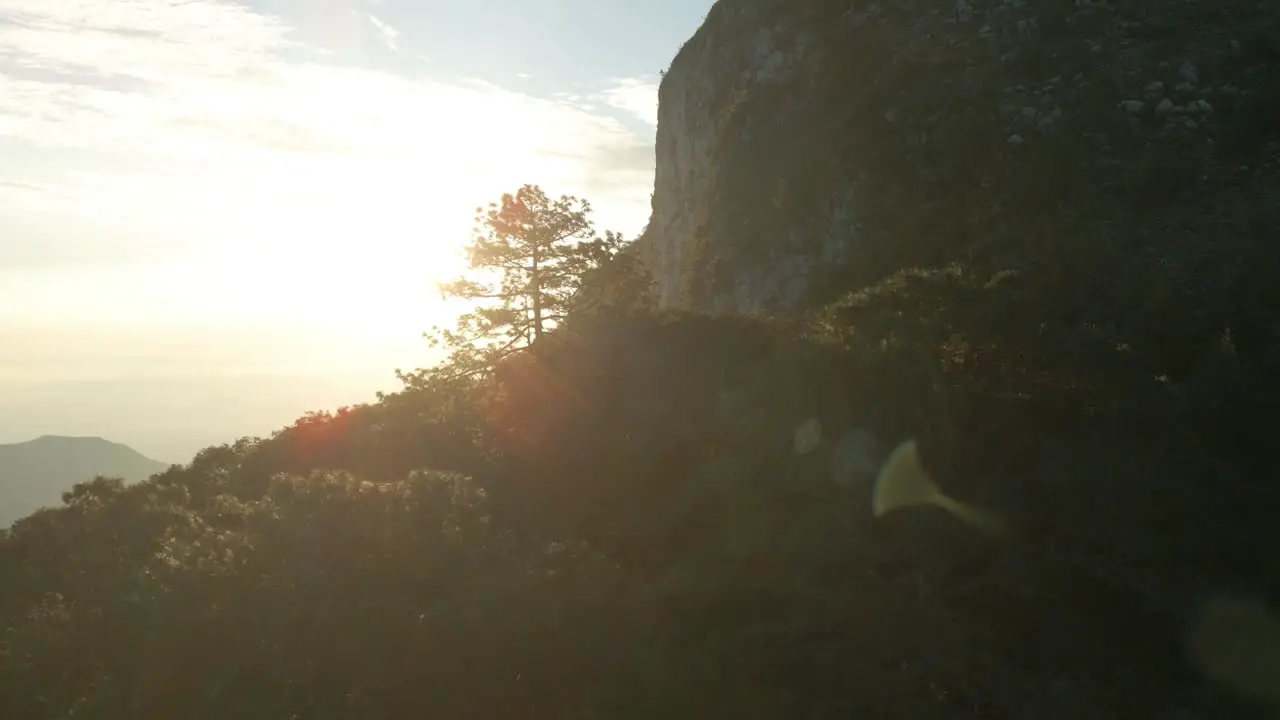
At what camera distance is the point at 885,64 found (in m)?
36.8

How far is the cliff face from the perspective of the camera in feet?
76.6

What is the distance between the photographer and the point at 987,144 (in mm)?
30562

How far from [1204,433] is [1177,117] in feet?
64.1

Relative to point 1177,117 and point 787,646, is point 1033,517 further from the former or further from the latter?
point 1177,117

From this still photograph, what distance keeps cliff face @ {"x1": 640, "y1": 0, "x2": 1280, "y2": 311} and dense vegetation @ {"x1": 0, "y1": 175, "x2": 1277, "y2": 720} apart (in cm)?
525

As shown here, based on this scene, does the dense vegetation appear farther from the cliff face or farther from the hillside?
the cliff face

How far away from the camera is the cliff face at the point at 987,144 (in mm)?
23344

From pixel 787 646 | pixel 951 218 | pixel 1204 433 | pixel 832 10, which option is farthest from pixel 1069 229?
pixel 832 10

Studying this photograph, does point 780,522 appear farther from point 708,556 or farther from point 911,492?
point 911,492

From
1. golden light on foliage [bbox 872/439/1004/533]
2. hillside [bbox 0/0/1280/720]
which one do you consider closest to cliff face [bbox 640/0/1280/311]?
hillside [bbox 0/0/1280/720]

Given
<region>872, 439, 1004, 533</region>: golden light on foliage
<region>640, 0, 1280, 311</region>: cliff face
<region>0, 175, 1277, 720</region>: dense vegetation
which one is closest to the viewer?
<region>0, 175, 1277, 720</region>: dense vegetation

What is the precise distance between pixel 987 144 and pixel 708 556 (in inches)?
881

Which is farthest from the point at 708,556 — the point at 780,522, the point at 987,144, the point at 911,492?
the point at 987,144

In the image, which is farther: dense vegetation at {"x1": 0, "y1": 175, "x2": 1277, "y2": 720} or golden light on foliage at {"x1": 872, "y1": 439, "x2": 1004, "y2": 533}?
golden light on foliage at {"x1": 872, "y1": 439, "x2": 1004, "y2": 533}
